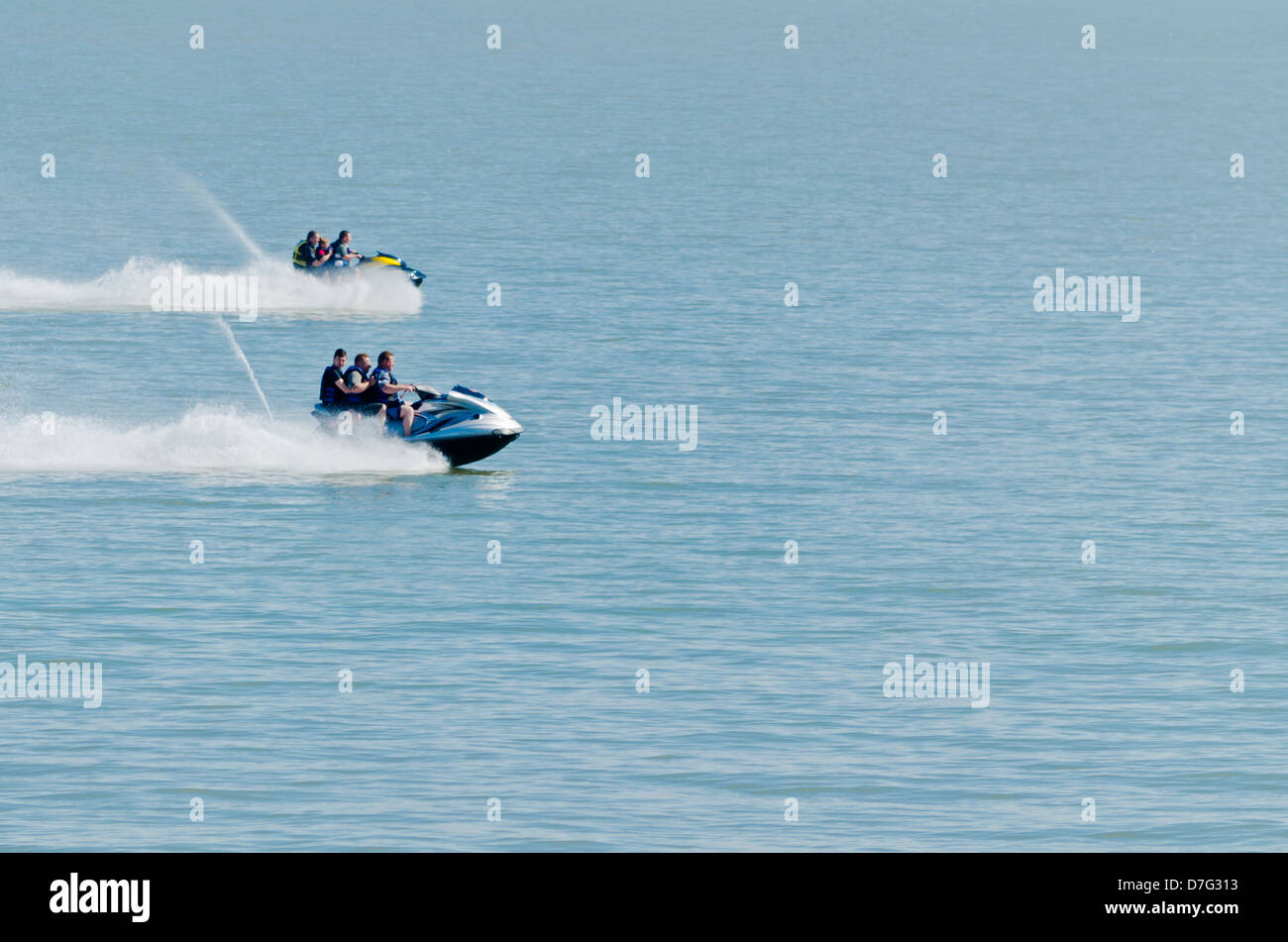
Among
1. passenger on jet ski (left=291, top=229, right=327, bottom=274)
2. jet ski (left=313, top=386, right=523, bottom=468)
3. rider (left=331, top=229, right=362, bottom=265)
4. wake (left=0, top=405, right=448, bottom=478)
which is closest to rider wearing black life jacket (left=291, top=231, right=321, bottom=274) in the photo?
passenger on jet ski (left=291, top=229, right=327, bottom=274)

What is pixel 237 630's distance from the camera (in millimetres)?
27125

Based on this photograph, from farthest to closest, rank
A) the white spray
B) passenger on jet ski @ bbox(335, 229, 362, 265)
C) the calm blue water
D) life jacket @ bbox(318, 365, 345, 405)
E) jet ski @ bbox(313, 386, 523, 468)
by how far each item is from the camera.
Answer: passenger on jet ski @ bbox(335, 229, 362, 265) < the white spray < jet ski @ bbox(313, 386, 523, 468) < life jacket @ bbox(318, 365, 345, 405) < the calm blue water

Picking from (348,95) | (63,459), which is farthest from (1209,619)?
(348,95)

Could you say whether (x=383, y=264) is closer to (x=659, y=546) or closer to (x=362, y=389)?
(x=362, y=389)

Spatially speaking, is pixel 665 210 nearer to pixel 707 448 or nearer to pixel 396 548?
pixel 707 448

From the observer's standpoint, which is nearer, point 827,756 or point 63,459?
point 827,756

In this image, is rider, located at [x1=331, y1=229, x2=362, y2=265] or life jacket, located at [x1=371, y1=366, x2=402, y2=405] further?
rider, located at [x1=331, y1=229, x2=362, y2=265]

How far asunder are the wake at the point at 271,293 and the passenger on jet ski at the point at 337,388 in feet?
73.8

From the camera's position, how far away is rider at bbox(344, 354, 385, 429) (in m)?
34.2

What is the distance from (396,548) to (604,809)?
12.2 meters

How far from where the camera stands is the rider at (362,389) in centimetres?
3422

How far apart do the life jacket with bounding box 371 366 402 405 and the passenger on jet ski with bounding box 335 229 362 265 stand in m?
20.3

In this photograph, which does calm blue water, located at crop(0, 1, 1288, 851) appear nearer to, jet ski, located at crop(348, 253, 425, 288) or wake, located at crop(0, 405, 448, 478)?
wake, located at crop(0, 405, 448, 478)
